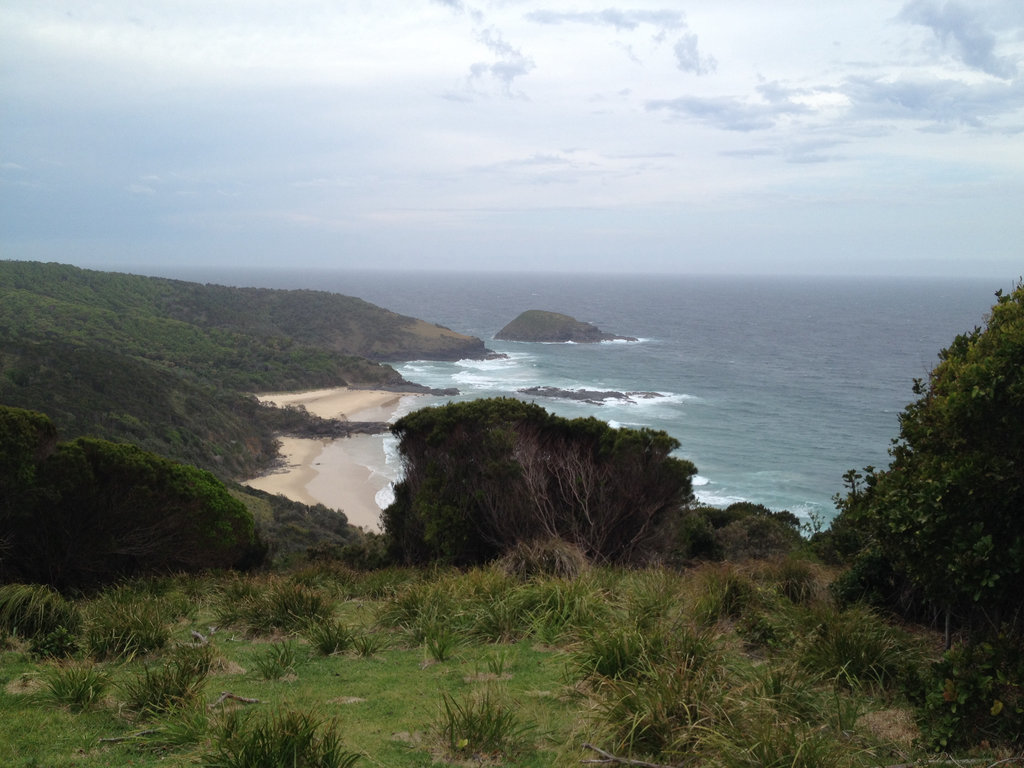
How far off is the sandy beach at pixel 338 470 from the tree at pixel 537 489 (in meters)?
14.2

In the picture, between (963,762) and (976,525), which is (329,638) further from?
(976,525)

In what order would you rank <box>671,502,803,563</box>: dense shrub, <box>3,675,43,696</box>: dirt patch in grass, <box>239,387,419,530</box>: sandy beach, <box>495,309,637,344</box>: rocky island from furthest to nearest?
A: <box>495,309,637,344</box>: rocky island → <box>239,387,419,530</box>: sandy beach → <box>671,502,803,563</box>: dense shrub → <box>3,675,43,696</box>: dirt patch in grass

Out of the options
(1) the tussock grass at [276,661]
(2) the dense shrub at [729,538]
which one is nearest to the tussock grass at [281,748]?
(1) the tussock grass at [276,661]

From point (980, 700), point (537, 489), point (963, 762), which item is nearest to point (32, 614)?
point (963, 762)

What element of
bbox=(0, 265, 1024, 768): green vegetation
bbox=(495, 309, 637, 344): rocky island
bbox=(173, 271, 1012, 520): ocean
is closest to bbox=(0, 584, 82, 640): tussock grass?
bbox=(0, 265, 1024, 768): green vegetation

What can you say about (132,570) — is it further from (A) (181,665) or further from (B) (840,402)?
(B) (840,402)

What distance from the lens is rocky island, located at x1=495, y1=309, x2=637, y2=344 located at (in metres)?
106

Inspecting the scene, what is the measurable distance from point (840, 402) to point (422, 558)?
5265cm

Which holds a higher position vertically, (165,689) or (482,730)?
(482,730)

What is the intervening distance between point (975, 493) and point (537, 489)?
897 cm

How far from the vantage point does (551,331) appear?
354 feet

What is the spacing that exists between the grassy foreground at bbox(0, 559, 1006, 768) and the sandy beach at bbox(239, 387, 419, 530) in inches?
831

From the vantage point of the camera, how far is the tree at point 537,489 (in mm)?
12836

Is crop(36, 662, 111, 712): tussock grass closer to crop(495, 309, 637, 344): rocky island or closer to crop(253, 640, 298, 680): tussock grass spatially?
crop(253, 640, 298, 680): tussock grass
